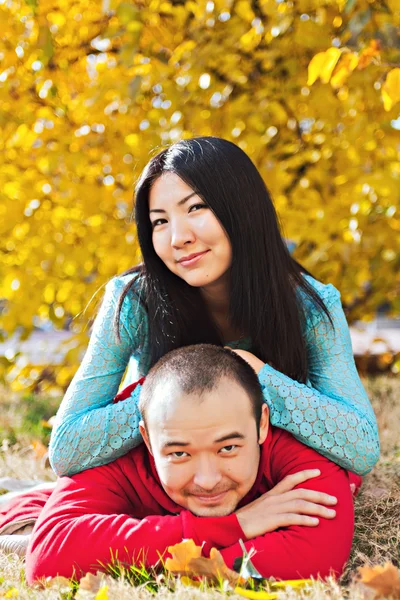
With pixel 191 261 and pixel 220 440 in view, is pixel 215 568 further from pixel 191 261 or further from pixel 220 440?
pixel 191 261

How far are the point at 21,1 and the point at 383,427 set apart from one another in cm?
242

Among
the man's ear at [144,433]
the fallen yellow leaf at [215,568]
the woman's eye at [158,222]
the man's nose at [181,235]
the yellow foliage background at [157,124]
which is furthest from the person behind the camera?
the yellow foliage background at [157,124]

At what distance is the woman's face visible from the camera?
2186 millimetres

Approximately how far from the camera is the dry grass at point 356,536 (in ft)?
5.18

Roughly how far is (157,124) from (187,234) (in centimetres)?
138

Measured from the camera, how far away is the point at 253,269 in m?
2.29

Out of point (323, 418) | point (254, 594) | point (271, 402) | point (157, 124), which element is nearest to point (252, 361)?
point (271, 402)

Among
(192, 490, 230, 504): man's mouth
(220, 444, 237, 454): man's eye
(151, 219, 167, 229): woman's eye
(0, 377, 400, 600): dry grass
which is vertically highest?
(151, 219, 167, 229): woman's eye

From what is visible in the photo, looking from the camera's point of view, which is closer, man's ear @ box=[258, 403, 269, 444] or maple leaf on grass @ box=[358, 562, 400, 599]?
maple leaf on grass @ box=[358, 562, 400, 599]

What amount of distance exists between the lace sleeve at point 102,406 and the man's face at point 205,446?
0.80 ft

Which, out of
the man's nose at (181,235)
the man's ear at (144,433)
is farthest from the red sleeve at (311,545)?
the man's nose at (181,235)

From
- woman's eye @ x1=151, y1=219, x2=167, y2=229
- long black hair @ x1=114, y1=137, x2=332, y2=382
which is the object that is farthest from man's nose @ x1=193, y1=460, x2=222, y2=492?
woman's eye @ x1=151, y1=219, x2=167, y2=229

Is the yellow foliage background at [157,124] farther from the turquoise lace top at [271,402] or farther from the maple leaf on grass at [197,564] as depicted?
the maple leaf on grass at [197,564]

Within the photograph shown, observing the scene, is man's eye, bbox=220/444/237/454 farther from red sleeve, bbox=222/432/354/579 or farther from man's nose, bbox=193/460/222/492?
red sleeve, bbox=222/432/354/579
